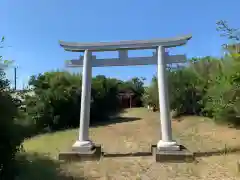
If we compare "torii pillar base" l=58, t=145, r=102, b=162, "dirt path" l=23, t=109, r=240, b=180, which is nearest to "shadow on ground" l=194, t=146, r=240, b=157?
"dirt path" l=23, t=109, r=240, b=180

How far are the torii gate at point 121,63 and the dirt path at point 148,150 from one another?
2.95 ft

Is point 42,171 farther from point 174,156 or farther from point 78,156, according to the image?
point 174,156

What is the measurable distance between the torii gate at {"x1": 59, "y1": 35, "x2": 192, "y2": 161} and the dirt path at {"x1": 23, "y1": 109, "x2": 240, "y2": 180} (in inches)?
35.4

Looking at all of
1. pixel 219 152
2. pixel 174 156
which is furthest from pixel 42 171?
pixel 219 152

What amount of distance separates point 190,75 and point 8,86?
1556 centimetres

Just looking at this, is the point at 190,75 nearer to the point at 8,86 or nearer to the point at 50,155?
the point at 50,155

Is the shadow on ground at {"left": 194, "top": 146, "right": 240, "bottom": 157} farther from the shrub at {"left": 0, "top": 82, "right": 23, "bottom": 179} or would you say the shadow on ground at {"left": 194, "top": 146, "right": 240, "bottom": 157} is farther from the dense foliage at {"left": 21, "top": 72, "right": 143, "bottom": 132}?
the dense foliage at {"left": 21, "top": 72, "right": 143, "bottom": 132}

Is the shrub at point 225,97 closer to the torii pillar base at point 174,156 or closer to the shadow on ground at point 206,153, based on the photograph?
the shadow on ground at point 206,153

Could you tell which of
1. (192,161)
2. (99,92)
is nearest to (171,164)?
(192,161)

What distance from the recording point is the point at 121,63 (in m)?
11.1

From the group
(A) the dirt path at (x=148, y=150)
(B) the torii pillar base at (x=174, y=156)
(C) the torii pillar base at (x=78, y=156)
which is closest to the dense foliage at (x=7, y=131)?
(A) the dirt path at (x=148, y=150)

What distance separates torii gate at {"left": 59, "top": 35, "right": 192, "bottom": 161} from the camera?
1027 centimetres

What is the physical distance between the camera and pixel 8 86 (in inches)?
277

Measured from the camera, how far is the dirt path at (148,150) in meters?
8.02
